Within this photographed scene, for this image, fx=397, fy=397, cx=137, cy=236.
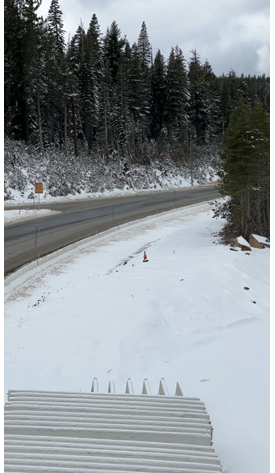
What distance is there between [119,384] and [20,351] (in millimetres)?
2668

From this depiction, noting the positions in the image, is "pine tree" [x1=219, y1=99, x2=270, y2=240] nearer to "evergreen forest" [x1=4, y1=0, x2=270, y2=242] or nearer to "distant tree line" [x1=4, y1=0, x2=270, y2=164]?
"evergreen forest" [x1=4, y1=0, x2=270, y2=242]

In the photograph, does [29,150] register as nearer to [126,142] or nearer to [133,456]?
[126,142]

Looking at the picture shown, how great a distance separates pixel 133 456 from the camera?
4172 millimetres

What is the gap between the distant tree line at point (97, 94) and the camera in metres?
44.1

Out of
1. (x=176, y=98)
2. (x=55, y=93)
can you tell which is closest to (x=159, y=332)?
(x=55, y=93)

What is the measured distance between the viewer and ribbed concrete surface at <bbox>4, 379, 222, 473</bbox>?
3.94 meters

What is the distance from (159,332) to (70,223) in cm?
1606

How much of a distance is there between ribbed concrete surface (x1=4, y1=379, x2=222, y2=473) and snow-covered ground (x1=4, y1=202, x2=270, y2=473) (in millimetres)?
1759

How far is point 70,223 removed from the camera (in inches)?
1035

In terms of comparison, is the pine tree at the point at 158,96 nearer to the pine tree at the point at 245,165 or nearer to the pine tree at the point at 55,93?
the pine tree at the point at 55,93

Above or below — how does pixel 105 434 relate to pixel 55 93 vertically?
below

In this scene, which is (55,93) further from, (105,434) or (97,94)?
(105,434)

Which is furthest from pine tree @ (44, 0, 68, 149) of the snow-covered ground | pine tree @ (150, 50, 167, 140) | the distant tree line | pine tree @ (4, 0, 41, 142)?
the snow-covered ground

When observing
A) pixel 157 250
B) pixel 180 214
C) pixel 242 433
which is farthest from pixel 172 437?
pixel 180 214
